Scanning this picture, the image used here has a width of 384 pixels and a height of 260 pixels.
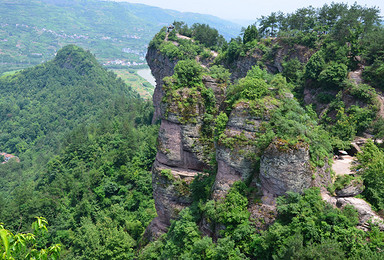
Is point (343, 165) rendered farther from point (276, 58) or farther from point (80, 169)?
point (80, 169)

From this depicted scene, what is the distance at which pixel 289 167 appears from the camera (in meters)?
19.3

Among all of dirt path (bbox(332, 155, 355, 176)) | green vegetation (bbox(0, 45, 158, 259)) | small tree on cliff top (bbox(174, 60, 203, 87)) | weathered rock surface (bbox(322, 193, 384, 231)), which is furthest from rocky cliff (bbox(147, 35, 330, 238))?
green vegetation (bbox(0, 45, 158, 259))

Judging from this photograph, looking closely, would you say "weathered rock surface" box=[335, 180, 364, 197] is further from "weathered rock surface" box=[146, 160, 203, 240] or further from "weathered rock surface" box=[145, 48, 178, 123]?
"weathered rock surface" box=[145, 48, 178, 123]

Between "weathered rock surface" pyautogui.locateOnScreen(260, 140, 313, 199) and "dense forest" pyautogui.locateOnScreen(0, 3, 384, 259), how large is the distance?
1.29 feet

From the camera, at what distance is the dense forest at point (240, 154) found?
18.3m

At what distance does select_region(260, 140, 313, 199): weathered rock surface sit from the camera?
19281 mm

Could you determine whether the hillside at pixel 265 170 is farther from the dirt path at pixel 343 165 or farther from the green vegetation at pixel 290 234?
the dirt path at pixel 343 165

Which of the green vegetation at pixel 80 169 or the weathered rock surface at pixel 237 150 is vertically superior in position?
the weathered rock surface at pixel 237 150

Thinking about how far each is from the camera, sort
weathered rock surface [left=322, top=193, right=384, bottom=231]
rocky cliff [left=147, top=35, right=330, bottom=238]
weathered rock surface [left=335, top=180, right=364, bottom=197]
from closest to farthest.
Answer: weathered rock surface [left=322, top=193, right=384, bottom=231] → rocky cliff [left=147, top=35, right=330, bottom=238] → weathered rock surface [left=335, top=180, right=364, bottom=197]

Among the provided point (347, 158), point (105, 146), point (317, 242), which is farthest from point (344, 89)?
point (105, 146)

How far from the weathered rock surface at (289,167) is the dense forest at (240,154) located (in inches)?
15.4

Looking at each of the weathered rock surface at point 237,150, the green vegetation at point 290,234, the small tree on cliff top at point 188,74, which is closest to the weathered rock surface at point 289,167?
the green vegetation at point 290,234

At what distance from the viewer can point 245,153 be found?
22.2 m

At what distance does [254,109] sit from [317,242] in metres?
10.5
